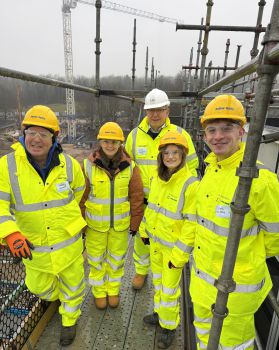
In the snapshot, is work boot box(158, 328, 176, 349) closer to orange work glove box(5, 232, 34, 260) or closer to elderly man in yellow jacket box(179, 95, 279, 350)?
elderly man in yellow jacket box(179, 95, 279, 350)

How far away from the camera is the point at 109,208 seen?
294 centimetres

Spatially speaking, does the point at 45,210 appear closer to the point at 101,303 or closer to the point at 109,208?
the point at 109,208

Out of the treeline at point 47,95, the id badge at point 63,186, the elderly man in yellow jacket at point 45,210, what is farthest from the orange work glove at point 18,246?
the treeline at point 47,95

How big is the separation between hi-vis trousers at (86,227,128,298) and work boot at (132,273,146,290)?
30 cm

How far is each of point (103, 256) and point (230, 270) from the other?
2208 millimetres

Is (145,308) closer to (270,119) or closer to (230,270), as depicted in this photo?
(230,270)

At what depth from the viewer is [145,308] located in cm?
311

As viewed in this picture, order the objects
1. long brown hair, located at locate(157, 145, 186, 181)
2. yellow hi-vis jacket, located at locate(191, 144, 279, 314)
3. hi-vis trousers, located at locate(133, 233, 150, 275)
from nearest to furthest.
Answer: yellow hi-vis jacket, located at locate(191, 144, 279, 314), long brown hair, located at locate(157, 145, 186, 181), hi-vis trousers, located at locate(133, 233, 150, 275)

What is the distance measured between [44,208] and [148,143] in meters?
1.53

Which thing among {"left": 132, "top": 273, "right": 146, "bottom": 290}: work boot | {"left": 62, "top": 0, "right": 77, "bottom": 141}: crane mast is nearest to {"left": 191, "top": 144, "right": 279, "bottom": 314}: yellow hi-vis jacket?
{"left": 132, "top": 273, "right": 146, "bottom": 290}: work boot

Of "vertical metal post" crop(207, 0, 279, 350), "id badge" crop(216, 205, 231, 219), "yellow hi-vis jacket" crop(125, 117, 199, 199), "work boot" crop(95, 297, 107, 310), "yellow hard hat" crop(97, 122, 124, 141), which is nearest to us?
"vertical metal post" crop(207, 0, 279, 350)

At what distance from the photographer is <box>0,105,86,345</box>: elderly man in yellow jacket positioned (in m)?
2.21

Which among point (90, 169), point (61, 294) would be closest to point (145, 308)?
point (61, 294)

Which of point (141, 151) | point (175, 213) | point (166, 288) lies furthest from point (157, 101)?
point (166, 288)
